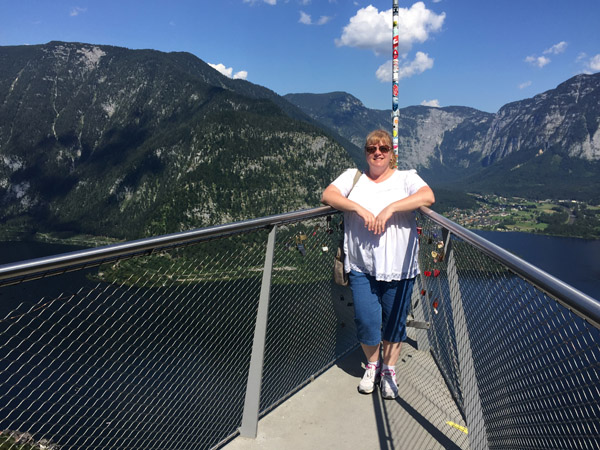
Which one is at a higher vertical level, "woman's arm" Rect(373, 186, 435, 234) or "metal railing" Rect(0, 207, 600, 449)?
"woman's arm" Rect(373, 186, 435, 234)

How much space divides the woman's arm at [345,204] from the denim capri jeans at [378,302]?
0.45m

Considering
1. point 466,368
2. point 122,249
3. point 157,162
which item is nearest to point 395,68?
point 466,368

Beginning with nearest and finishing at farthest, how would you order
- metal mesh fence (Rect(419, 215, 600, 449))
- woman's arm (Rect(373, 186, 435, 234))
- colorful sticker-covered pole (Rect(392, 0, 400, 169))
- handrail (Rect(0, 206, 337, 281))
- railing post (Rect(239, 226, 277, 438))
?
handrail (Rect(0, 206, 337, 281))
metal mesh fence (Rect(419, 215, 600, 449))
woman's arm (Rect(373, 186, 435, 234))
railing post (Rect(239, 226, 277, 438))
colorful sticker-covered pole (Rect(392, 0, 400, 169))

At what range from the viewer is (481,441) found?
2.32 meters

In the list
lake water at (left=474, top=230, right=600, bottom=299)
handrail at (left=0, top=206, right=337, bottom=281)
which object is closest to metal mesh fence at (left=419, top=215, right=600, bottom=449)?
handrail at (left=0, top=206, right=337, bottom=281)

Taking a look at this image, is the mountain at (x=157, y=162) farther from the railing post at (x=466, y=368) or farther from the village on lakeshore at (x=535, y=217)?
the railing post at (x=466, y=368)

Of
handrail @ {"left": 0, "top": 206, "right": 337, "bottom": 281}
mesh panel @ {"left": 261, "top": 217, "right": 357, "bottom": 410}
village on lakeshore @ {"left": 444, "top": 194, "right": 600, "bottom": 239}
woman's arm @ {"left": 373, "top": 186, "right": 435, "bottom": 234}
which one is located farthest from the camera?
village on lakeshore @ {"left": 444, "top": 194, "right": 600, "bottom": 239}

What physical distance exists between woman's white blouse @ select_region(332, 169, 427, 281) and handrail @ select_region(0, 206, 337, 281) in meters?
0.54

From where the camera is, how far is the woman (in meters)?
2.81

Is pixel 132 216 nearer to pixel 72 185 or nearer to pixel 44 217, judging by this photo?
pixel 44 217

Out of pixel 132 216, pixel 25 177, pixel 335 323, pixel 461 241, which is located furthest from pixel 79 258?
pixel 25 177

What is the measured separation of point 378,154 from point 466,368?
1.51m

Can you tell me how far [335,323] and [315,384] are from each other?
71cm

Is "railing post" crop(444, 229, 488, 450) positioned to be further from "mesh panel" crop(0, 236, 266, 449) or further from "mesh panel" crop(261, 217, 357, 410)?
"mesh panel" crop(0, 236, 266, 449)
